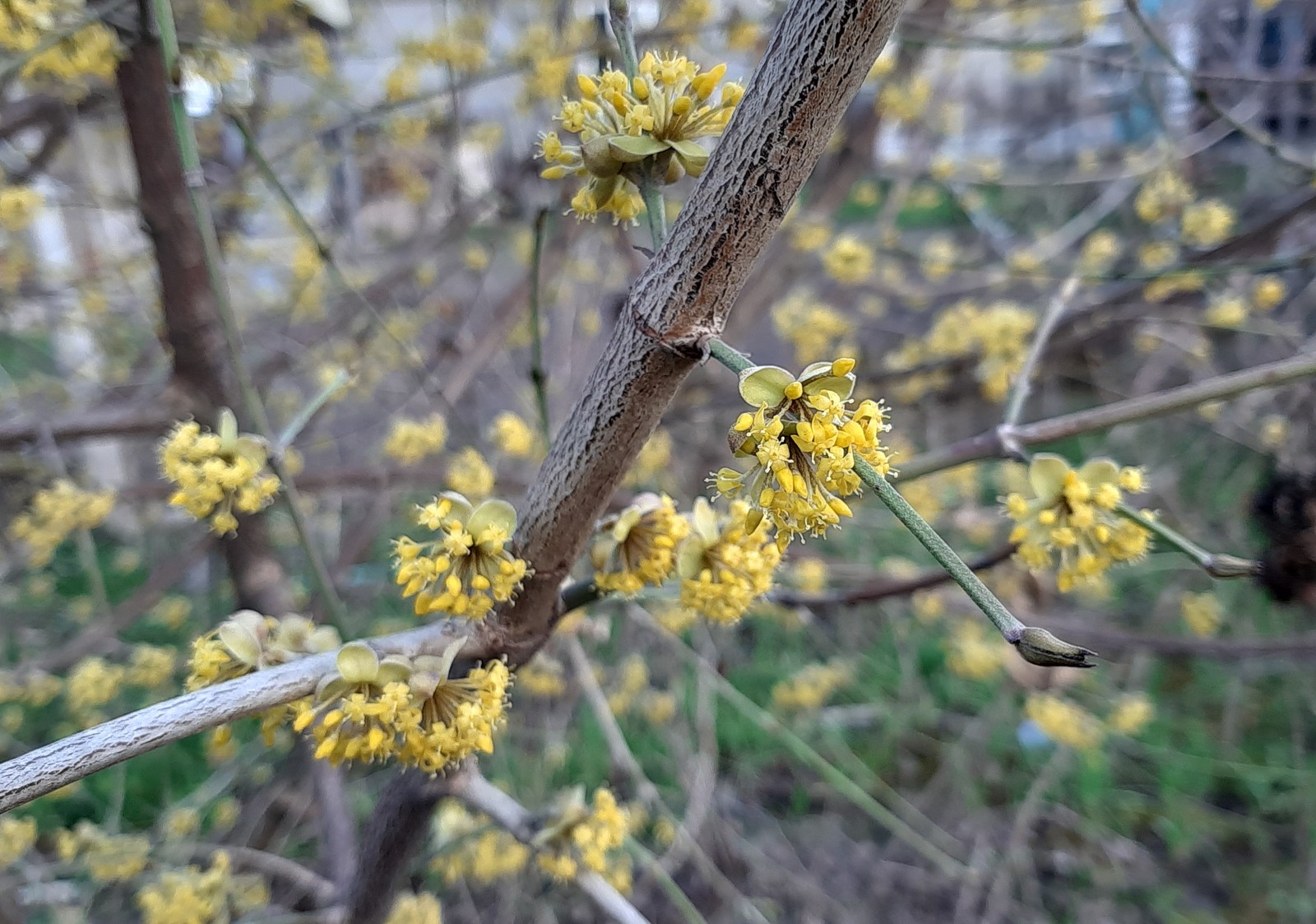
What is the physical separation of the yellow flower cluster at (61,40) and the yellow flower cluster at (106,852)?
49.5 inches

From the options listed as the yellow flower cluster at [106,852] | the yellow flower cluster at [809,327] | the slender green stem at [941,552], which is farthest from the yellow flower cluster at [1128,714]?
the yellow flower cluster at [106,852]

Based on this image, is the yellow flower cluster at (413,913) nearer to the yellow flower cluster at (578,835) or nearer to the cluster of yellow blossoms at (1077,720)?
the yellow flower cluster at (578,835)

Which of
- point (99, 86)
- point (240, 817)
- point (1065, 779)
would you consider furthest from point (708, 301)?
point (1065, 779)

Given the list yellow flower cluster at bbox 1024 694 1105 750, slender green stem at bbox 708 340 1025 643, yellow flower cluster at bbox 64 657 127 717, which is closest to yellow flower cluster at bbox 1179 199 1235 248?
yellow flower cluster at bbox 1024 694 1105 750

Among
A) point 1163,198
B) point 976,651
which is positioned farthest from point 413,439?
point 1163,198

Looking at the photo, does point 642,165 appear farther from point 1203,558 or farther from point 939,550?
point 1203,558

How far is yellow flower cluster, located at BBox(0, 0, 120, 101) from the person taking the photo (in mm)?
1195

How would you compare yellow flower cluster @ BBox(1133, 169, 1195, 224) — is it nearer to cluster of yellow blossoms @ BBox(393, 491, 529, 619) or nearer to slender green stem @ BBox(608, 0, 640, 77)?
slender green stem @ BBox(608, 0, 640, 77)

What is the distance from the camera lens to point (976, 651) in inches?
89.0

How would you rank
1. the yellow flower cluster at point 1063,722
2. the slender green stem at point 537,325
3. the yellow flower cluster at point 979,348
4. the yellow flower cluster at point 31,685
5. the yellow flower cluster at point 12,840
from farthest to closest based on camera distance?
the yellow flower cluster at point 1063,722 < the yellow flower cluster at point 979,348 < the yellow flower cluster at point 31,685 < the yellow flower cluster at point 12,840 < the slender green stem at point 537,325

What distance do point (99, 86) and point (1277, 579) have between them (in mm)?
2790

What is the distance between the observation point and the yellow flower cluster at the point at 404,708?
27.6 inches

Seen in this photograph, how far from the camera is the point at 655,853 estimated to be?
247cm

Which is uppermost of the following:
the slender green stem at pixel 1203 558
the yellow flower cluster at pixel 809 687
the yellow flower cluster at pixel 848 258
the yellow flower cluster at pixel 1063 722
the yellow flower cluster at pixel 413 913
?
the yellow flower cluster at pixel 848 258
